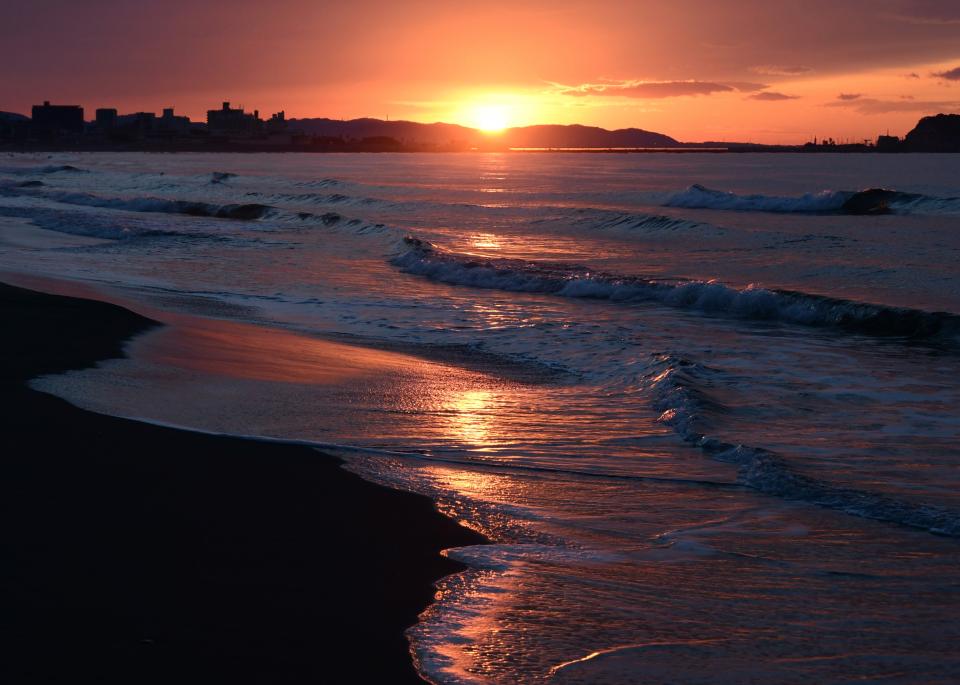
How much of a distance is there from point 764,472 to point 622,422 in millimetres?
1934

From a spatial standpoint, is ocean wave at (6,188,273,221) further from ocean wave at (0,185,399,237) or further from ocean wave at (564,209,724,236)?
ocean wave at (564,209,724,236)

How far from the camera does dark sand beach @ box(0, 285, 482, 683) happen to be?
161 inches

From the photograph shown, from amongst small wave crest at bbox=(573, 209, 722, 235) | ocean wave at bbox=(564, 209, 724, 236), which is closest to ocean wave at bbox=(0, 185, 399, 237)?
ocean wave at bbox=(564, 209, 724, 236)

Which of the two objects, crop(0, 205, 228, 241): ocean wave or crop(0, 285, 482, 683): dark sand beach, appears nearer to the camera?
crop(0, 285, 482, 683): dark sand beach

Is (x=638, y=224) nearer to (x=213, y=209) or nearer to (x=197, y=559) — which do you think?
(x=213, y=209)

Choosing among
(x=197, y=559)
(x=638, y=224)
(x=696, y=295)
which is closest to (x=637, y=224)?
(x=638, y=224)

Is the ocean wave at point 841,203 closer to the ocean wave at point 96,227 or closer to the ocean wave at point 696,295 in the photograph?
the ocean wave at point 696,295

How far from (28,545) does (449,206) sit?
43855 mm

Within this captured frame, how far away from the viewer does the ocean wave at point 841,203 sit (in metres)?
42.6

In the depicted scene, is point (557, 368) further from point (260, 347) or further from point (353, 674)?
point (353, 674)

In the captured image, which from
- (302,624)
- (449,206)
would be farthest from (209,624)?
(449,206)

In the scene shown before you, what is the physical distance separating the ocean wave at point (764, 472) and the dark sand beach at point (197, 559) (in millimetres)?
2506

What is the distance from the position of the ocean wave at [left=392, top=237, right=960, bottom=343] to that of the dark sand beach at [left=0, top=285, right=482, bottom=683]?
10.9 meters

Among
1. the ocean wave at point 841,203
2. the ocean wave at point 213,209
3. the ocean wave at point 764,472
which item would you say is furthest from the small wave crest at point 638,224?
the ocean wave at point 764,472
